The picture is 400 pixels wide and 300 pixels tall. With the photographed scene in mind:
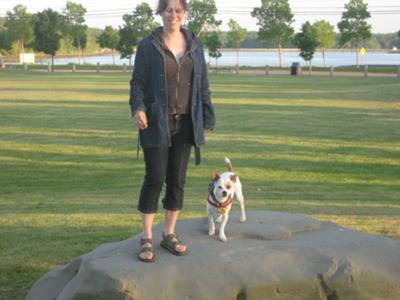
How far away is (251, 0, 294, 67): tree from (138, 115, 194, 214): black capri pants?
78911mm

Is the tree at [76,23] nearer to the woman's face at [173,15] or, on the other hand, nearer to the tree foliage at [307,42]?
the tree foliage at [307,42]

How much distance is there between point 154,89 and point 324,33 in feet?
251

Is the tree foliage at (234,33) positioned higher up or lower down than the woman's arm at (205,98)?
higher up

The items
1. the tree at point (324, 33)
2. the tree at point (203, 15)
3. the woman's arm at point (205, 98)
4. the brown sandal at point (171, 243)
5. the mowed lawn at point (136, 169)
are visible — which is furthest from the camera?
the tree at point (203, 15)

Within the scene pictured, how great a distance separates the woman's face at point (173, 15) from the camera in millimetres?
5215

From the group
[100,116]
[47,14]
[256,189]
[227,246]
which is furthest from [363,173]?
[47,14]

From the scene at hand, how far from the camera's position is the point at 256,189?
1268cm

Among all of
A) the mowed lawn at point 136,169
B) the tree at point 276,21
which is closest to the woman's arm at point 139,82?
the mowed lawn at point 136,169

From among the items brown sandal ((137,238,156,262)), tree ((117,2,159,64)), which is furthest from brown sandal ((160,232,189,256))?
tree ((117,2,159,64))

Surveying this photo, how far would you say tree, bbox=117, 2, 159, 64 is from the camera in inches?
3191

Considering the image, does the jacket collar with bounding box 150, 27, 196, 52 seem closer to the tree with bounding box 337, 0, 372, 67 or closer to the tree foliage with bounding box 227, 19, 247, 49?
the tree with bounding box 337, 0, 372, 67

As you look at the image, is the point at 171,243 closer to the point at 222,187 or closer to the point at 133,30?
the point at 222,187

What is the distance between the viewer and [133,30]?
82.0 m

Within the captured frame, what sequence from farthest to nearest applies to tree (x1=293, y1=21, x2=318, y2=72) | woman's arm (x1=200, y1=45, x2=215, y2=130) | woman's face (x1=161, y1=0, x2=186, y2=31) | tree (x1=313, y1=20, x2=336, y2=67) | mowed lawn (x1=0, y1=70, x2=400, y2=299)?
tree (x1=313, y1=20, x2=336, y2=67), tree (x1=293, y1=21, x2=318, y2=72), mowed lawn (x1=0, y1=70, x2=400, y2=299), woman's arm (x1=200, y1=45, x2=215, y2=130), woman's face (x1=161, y1=0, x2=186, y2=31)
